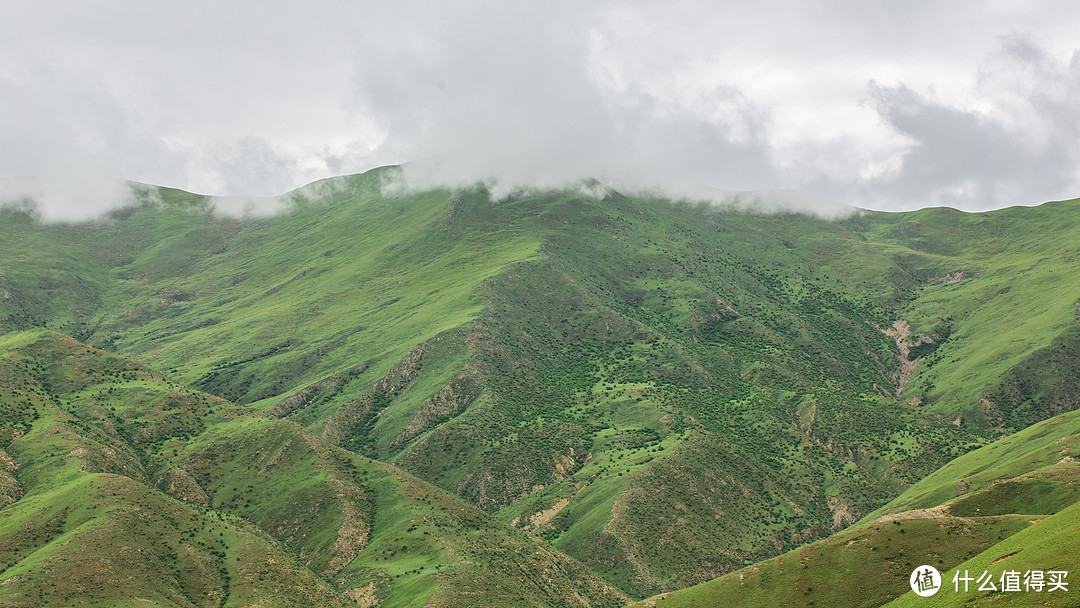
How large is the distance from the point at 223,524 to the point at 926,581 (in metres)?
123

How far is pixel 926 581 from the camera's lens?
94750 millimetres

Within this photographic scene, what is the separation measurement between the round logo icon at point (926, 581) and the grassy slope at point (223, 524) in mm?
75684

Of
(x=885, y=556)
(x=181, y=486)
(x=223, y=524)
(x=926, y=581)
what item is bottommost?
(x=885, y=556)

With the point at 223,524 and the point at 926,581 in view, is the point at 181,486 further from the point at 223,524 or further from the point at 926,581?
the point at 926,581

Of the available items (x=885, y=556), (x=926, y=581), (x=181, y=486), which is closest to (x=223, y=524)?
(x=181, y=486)

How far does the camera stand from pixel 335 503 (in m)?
179

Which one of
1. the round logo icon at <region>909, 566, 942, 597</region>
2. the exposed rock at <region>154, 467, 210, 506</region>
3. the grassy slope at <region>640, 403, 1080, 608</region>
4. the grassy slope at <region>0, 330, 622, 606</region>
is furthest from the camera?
the exposed rock at <region>154, 467, 210, 506</region>

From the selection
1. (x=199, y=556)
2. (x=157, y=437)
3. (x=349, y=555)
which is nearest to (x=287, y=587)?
→ (x=199, y=556)

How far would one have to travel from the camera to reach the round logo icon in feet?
293

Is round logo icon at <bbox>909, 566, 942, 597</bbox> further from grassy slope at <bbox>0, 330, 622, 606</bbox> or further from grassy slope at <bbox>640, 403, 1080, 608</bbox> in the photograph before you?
grassy slope at <bbox>0, 330, 622, 606</bbox>

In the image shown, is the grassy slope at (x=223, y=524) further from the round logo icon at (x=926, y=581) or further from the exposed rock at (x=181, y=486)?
the round logo icon at (x=926, y=581)

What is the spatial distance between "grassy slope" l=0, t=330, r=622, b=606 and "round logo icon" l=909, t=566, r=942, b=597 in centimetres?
7568

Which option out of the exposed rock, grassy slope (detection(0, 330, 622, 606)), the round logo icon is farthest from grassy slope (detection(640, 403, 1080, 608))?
the exposed rock

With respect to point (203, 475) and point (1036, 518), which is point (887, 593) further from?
point (203, 475)
